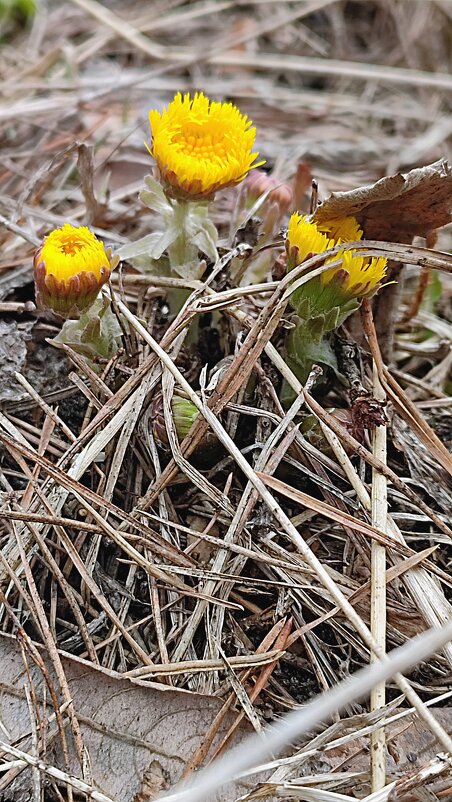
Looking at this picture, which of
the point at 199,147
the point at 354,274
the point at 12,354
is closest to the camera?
the point at 354,274

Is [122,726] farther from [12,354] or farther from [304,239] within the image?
[304,239]

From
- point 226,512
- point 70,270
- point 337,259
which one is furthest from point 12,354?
point 337,259

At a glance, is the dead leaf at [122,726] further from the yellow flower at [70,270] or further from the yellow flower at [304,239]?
the yellow flower at [304,239]

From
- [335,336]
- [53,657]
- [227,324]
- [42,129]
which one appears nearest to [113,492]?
[53,657]

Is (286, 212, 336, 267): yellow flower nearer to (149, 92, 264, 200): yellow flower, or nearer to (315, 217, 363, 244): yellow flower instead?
(315, 217, 363, 244): yellow flower

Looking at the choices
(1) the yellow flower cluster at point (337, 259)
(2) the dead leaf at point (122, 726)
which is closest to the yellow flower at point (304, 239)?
(1) the yellow flower cluster at point (337, 259)

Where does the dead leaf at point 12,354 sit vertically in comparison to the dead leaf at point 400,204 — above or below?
below
